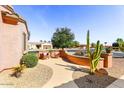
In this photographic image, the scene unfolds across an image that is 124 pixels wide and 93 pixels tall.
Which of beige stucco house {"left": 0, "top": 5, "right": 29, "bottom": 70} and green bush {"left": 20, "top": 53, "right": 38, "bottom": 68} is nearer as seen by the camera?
beige stucco house {"left": 0, "top": 5, "right": 29, "bottom": 70}

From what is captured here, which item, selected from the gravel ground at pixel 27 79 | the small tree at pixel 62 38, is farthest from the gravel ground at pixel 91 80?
the small tree at pixel 62 38

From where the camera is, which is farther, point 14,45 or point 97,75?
point 14,45

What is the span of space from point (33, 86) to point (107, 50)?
24.0ft

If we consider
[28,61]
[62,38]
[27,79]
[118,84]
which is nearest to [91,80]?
[118,84]

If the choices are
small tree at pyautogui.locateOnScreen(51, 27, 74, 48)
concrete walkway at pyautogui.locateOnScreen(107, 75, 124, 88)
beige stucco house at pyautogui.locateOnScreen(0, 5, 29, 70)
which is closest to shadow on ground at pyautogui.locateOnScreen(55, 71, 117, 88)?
concrete walkway at pyautogui.locateOnScreen(107, 75, 124, 88)

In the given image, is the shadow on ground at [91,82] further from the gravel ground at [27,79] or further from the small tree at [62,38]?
the small tree at [62,38]

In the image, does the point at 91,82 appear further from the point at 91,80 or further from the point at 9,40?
the point at 9,40

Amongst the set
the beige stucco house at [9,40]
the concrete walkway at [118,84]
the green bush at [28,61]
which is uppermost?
the beige stucco house at [9,40]

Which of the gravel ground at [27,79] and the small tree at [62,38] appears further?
the small tree at [62,38]

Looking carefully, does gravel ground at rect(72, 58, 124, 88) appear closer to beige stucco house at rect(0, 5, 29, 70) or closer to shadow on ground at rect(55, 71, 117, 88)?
shadow on ground at rect(55, 71, 117, 88)
